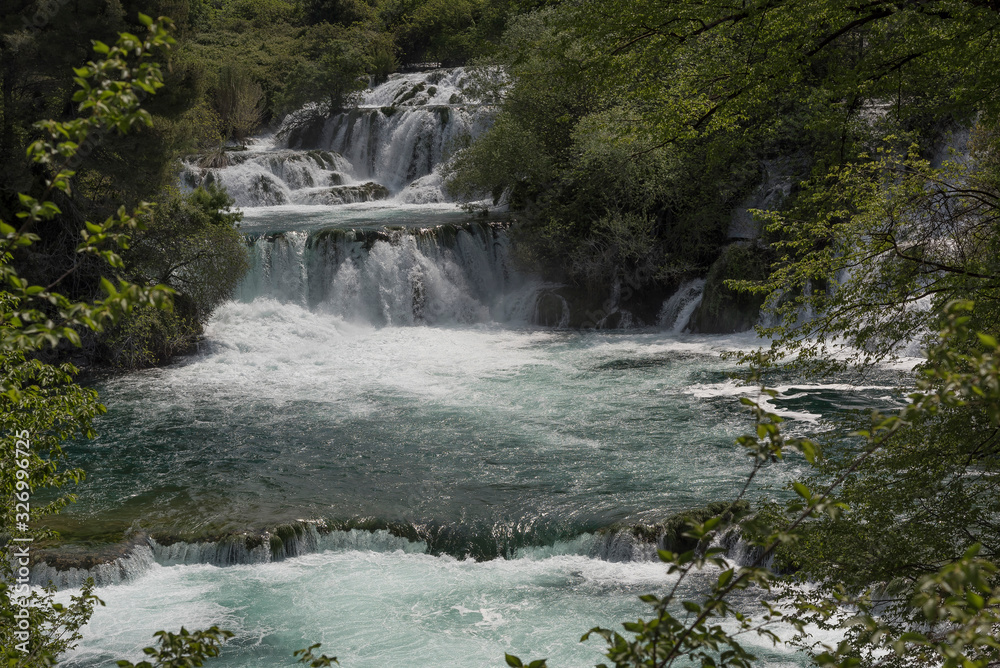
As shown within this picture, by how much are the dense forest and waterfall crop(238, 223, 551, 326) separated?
37.3 inches

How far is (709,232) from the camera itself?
19.0 m

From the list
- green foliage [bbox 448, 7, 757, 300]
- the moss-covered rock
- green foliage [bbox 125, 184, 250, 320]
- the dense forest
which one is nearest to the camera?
the dense forest

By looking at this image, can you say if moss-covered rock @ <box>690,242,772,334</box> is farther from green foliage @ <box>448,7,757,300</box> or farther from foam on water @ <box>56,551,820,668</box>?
foam on water @ <box>56,551,820,668</box>

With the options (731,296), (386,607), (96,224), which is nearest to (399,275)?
(731,296)

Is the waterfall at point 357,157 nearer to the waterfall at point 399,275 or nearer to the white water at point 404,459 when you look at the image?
the waterfall at point 399,275

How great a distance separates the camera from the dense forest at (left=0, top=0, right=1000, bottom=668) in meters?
2.30

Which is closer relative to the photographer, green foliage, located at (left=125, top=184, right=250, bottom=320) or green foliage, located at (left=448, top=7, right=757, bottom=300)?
green foliage, located at (left=125, top=184, right=250, bottom=320)

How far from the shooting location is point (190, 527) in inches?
361

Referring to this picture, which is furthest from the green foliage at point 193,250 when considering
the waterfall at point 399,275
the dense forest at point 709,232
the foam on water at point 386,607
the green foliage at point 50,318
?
the green foliage at point 50,318

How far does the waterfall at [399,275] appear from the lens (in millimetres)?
19312

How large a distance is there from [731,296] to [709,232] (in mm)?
2094

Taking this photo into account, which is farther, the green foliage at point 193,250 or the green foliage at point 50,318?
the green foliage at point 193,250

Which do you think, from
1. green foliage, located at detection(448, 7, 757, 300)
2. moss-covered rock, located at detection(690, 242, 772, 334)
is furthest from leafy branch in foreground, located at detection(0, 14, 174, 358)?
moss-covered rock, located at detection(690, 242, 772, 334)

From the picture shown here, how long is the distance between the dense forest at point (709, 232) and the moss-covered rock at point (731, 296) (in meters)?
0.07
